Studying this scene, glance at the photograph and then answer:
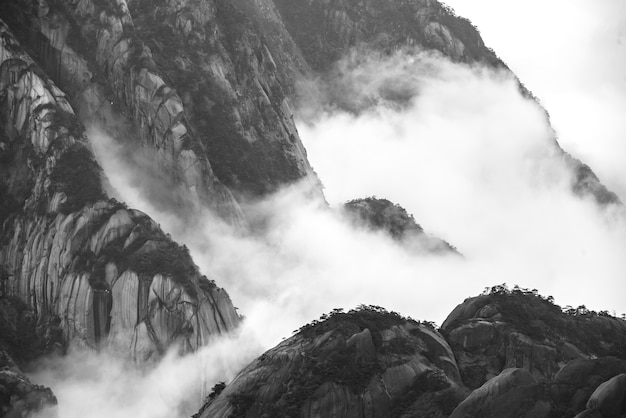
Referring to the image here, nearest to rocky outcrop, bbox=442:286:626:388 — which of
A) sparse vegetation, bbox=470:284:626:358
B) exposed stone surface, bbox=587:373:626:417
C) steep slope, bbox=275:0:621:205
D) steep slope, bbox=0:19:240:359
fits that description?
sparse vegetation, bbox=470:284:626:358

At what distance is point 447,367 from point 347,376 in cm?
869

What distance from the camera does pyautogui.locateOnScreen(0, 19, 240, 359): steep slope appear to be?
116 m

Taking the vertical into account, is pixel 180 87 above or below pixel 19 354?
above

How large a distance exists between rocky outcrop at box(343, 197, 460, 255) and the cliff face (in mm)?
54924

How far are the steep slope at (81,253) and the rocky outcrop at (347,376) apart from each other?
25.0 meters

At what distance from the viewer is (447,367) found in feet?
301

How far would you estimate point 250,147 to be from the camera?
486ft

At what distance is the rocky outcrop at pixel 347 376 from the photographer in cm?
8619

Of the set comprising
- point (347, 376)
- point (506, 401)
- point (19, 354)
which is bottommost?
point (506, 401)

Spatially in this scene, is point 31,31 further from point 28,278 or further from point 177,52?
point 28,278

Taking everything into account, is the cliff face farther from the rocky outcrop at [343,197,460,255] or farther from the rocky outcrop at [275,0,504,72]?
the rocky outcrop at [275,0,504,72]

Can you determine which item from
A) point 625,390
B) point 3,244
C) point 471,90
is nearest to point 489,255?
point 471,90

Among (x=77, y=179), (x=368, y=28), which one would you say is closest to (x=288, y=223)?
(x=77, y=179)

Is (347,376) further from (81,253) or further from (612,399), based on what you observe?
(81,253)
